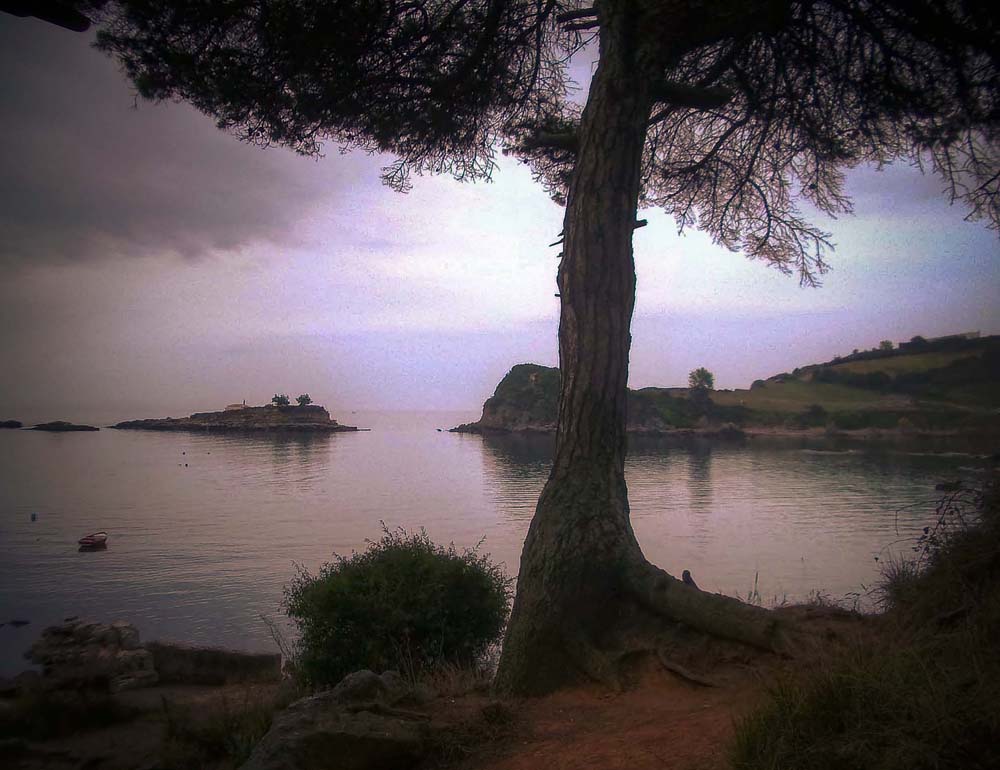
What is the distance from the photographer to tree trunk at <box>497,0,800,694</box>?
18.9 feet

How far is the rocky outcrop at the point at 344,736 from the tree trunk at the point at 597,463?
1.36 m

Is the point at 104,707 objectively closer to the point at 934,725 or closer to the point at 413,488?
the point at 934,725

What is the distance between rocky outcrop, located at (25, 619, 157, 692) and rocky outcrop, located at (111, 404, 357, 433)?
55099mm

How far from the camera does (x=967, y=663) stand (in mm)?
2996

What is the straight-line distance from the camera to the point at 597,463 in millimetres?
6172

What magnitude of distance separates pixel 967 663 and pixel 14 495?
3624cm

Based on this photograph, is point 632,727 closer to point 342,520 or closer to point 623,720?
point 623,720

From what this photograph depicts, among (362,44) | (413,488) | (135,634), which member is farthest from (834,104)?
(413,488)

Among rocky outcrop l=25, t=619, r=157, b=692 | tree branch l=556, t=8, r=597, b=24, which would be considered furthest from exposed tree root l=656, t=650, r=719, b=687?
rocky outcrop l=25, t=619, r=157, b=692

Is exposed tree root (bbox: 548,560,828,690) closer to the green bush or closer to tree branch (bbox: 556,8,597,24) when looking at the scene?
the green bush

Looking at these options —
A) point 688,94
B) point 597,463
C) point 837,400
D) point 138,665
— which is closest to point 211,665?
point 138,665

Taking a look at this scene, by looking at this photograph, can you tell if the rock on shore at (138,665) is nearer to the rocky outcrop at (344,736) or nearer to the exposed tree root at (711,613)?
the rocky outcrop at (344,736)

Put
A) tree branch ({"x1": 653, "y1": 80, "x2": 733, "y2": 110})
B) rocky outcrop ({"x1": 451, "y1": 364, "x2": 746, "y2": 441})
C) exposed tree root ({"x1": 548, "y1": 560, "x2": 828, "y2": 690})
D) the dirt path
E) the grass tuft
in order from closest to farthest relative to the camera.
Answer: the grass tuft, the dirt path, exposed tree root ({"x1": 548, "y1": 560, "x2": 828, "y2": 690}), tree branch ({"x1": 653, "y1": 80, "x2": 733, "y2": 110}), rocky outcrop ({"x1": 451, "y1": 364, "x2": 746, "y2": 441})

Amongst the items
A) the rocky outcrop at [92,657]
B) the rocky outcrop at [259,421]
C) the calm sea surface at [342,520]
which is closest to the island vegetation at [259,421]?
the rocky outcrop at [259,421]
